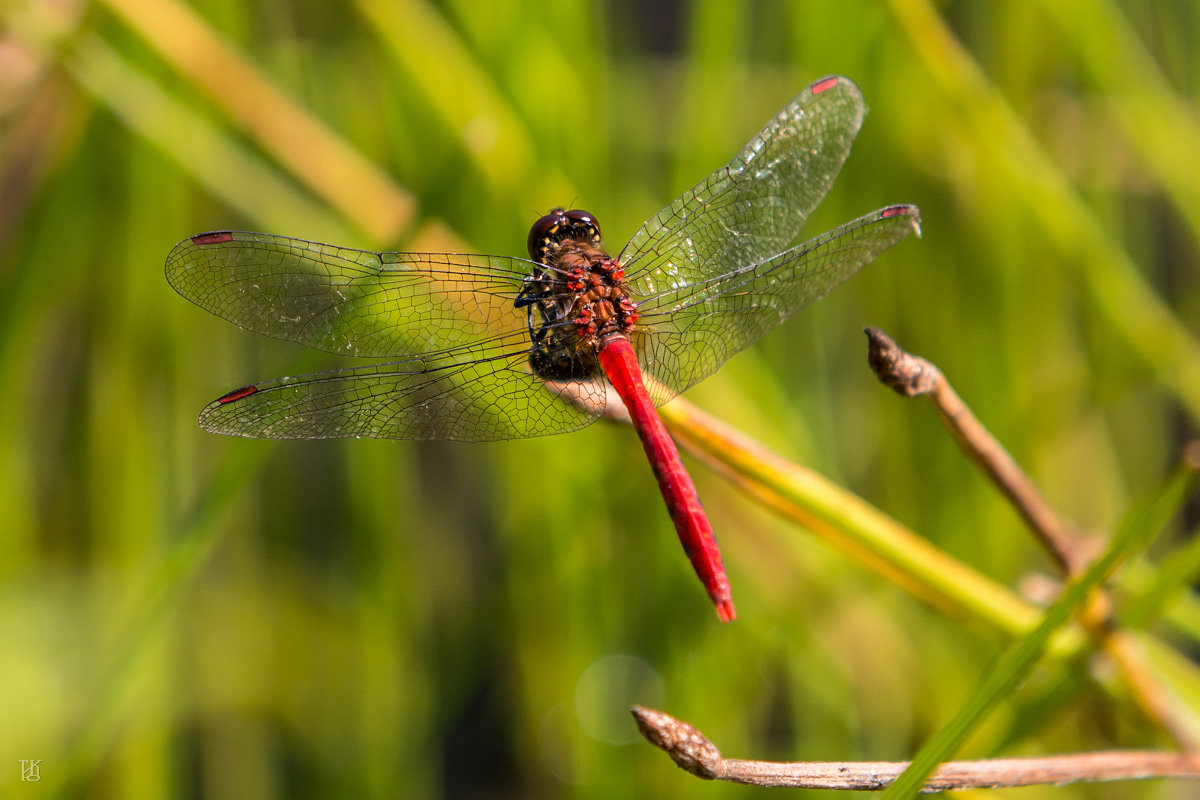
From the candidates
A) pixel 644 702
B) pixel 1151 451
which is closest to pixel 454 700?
pixel 644 702

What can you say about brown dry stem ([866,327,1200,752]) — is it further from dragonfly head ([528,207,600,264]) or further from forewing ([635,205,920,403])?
dragonfly head ([528,207,600,264])

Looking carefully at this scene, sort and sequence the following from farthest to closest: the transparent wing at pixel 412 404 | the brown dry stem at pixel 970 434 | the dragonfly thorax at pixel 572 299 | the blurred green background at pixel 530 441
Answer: the blurred green background at pixel 530 441, the dragonfly thorax at pixel 572 299, the transparent wing at pixel 412 404, the brown dry stem at pixel 970 434

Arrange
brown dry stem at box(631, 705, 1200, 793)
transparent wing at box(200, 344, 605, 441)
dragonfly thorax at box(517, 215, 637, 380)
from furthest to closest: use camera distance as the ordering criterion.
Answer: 1. dragonfly thorax at box(517, 215, 637, 380)
2. transparent wing at box(200, 344, 605, 441)
3. brown dry stem at box(631, 705, 1200, 793)

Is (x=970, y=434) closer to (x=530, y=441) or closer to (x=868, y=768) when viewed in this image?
(x=868, y=768)

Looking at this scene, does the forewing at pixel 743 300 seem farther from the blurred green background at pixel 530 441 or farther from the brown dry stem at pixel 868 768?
the brown dry stem at pixel 868 768

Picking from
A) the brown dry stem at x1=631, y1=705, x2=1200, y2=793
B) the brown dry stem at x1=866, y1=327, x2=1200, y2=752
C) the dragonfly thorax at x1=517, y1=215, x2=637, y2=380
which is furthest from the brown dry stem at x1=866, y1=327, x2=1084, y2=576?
the dragonfly thorax at x1=517, y1=215, x2=637, y2=380

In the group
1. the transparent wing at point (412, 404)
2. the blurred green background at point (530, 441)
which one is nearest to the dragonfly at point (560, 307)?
the transparent wing at point (412, 404)
